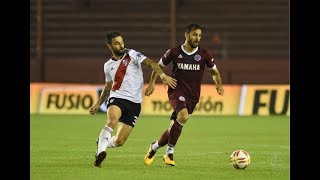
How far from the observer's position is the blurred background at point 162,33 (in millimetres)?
31531

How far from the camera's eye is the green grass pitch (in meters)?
12.6

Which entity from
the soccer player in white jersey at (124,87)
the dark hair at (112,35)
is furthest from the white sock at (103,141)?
the dark hair at (112,35)

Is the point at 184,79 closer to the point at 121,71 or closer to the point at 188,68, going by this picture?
the point at 188,68

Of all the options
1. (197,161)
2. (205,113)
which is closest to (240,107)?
(205,113)

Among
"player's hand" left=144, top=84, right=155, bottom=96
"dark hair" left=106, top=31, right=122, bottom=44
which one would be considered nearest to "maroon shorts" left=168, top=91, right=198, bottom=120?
"player's hand" left=144, top=84, right=155, bottom=96

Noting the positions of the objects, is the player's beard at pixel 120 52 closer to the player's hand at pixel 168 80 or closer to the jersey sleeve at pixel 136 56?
the jersey sleeve at pixel 136 56

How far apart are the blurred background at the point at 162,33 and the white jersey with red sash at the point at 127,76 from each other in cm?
1719

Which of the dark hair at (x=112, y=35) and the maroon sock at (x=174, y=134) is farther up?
the dark hair at (x=112, y=35)

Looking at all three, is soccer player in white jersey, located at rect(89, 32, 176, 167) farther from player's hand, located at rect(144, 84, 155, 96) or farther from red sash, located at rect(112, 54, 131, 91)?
player's hand, located at rect(144, 84, 155, 96)

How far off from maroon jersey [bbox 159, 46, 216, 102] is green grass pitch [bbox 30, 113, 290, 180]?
3.75 ft

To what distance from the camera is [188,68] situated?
14.1m

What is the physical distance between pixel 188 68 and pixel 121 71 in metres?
1.07
